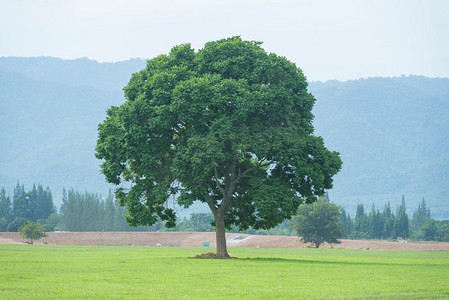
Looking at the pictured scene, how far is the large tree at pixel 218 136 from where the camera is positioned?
164ft

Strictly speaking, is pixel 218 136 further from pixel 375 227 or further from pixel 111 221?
pixel 111 221

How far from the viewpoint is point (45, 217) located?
171500 mm

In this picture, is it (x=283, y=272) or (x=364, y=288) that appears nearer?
(x=364, y=288)

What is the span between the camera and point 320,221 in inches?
4294

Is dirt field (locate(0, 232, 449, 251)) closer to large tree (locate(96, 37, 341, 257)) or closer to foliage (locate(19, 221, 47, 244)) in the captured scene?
foliage (locate(19, 221, 47, 244))

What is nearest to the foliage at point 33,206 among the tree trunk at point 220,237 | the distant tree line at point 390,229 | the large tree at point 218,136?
the distant tree line at point 390,229

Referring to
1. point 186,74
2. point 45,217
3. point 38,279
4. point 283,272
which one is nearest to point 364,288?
point 283,272

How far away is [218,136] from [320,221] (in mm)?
61487

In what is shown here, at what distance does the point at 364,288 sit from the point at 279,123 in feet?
77.5

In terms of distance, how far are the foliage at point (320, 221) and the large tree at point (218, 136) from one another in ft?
175

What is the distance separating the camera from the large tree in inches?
1970

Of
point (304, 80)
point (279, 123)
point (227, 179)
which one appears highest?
point (304, 80)

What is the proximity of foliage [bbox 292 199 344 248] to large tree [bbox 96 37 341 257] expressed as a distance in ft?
175

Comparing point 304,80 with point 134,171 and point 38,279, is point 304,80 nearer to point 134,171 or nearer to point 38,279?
point 134,171
